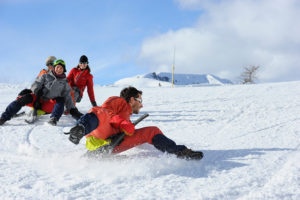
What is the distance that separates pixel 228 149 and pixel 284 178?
3.10 feet

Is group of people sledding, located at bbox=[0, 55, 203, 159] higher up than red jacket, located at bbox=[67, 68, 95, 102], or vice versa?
red jacket, located at bbox=[67, 68, 95, 102]

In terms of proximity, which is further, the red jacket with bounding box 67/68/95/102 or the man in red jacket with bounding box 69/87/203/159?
the red jacket with bounding box 67/68/95/102

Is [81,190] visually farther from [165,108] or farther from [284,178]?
[165,108]

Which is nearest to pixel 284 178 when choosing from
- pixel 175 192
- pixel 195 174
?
pixel 195 174

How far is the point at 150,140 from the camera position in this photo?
2.61 meters

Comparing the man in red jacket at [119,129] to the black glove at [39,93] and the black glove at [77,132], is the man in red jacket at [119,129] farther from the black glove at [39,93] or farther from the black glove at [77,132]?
the black glove at [39,93]

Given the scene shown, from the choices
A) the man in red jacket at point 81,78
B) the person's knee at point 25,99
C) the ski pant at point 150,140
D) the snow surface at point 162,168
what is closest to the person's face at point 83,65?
the man in red jacket at point 81,78

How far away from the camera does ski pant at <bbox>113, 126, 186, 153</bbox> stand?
2.52 m

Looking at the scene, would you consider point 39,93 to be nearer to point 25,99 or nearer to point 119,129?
point 25,99

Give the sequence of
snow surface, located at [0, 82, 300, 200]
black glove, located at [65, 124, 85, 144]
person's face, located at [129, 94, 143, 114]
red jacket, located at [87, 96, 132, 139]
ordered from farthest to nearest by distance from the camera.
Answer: person's face, located at [129, 94, 143, 114] → red jacket, located at [87, 96, 132, 139] → black glove, located at [65, 124, 85, 144] → snow surface, located at [0, 82, 300, 200]

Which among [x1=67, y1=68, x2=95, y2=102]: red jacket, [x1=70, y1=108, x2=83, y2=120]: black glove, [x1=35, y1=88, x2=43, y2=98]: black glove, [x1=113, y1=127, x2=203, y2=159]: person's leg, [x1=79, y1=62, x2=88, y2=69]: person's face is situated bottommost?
[x1=113, y1=127, x2=203, y2=159]: person's leg

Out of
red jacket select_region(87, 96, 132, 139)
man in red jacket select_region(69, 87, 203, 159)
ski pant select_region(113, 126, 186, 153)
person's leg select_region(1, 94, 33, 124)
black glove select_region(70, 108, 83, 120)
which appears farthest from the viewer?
black glove select_region(70, 108, 83, 120)

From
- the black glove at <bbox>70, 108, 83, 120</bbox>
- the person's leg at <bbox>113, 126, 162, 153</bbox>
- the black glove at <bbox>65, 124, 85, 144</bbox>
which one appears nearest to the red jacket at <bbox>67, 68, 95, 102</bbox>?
the black glove at <bbox>70, 108, 83, 120</bbox>

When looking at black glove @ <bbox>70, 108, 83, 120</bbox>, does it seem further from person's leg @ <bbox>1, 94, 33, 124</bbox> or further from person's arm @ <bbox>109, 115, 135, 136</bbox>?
person's arm @ <bbox>109, 115, 135, 136</bbox>
